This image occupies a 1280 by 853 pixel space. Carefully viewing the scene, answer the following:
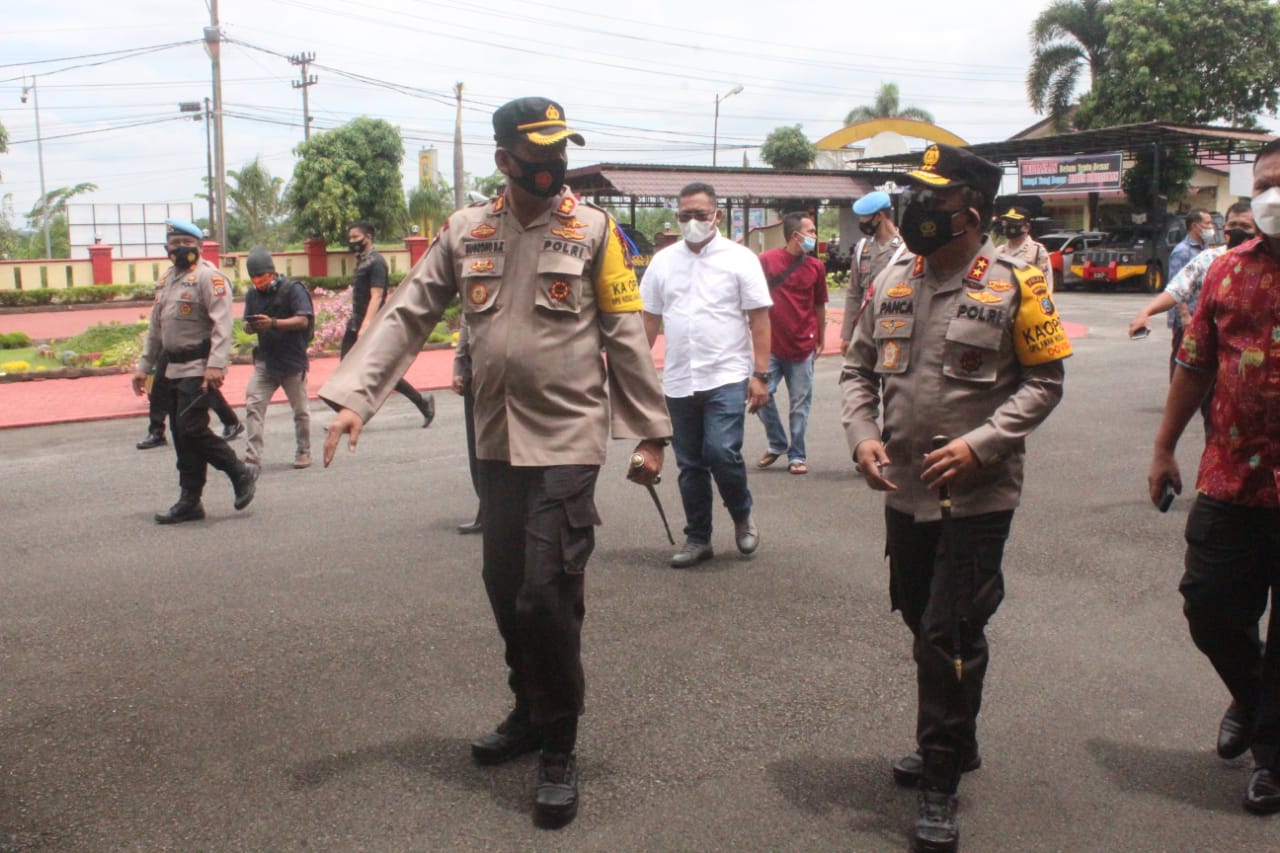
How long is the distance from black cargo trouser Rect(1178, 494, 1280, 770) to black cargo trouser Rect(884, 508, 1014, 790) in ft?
2.10

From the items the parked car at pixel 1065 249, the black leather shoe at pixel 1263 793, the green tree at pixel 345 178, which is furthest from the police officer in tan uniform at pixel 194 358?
the green tree at pixel 345 178

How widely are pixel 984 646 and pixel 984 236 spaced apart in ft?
3.88

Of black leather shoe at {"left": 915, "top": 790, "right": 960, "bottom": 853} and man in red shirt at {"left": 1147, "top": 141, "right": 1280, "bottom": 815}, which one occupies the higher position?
man in red shirt at {"left": 1147, "top": 141, "right": 1280, "bottom": 815}

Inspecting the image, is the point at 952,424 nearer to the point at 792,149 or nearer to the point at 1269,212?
the point at 1269,212

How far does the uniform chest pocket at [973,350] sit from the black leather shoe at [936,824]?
1153 millimetres

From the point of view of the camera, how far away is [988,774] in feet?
12.5

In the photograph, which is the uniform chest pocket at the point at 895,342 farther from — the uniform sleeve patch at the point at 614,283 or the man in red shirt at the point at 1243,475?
the man in red shirt at the point at 1243,475

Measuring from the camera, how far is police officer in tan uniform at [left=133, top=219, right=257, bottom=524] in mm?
7449

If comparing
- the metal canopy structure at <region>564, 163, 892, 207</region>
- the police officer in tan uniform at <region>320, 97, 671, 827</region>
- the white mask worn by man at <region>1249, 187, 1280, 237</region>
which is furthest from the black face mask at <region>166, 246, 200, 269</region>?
the metal canopy structure at <region>564, 163, 892, 207</region>

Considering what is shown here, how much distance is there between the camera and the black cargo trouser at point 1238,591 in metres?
3.58

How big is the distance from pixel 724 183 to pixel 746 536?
30611 mm

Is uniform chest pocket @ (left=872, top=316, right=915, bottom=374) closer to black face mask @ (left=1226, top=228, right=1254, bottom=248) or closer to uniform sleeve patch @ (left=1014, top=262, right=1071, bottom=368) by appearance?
uniform sleeve patch @ (left=1014, top=262, right=1071, bottom=368)

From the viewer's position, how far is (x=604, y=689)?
14.8 feet

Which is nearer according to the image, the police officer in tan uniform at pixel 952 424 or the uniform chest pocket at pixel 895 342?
the police officer in tan uniform at pixel 952 424
